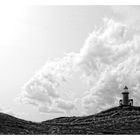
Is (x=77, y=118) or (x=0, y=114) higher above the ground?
(x=77, y=118)

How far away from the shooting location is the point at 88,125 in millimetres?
42969

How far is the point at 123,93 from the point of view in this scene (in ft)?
178

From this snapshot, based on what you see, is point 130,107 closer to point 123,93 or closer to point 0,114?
point 123,93

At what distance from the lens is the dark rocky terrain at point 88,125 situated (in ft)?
111

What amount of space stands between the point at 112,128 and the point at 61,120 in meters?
16.7

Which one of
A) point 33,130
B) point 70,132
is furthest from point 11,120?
point 70,132

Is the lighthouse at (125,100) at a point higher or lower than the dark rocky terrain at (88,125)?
higher

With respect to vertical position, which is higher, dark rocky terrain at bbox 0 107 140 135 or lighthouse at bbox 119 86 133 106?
lighthouse at bbox 119 86 133 106

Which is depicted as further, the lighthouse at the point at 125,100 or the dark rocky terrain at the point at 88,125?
the lighthouse at the point at 125,100

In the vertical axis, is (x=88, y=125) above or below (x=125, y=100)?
below

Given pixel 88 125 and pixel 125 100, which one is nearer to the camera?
pixel 88 125

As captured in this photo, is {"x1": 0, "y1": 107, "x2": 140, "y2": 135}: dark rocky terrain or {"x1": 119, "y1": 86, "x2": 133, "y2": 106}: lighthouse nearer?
{"x1": 0, "y1": 107, "x2": 140, "y2": 135}: dark rocky terrain

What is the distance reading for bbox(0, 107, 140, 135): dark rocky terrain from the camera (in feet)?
111
